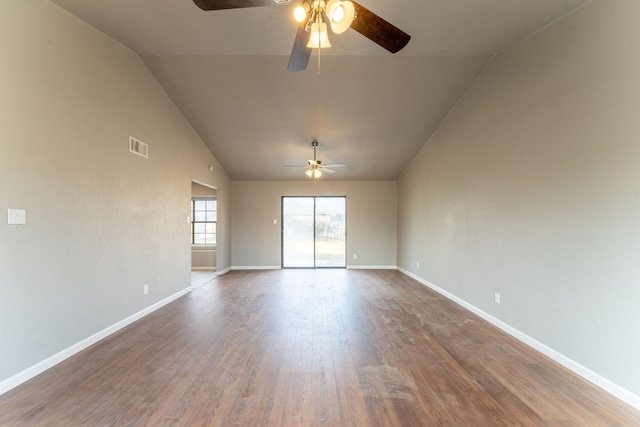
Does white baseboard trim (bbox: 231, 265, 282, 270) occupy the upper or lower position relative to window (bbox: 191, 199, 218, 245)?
lower

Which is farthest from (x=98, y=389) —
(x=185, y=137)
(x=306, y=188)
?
(x=306, y=188)

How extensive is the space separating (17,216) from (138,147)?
172 centimetres

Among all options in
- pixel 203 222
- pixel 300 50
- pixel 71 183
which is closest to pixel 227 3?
pixel 300 50

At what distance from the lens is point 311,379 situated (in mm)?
2320

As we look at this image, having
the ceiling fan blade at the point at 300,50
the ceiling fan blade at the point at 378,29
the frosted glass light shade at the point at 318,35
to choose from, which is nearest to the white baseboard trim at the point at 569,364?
the ceiling fan blade at the point at 378,29

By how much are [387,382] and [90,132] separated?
12.1 ft

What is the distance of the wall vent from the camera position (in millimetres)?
3600

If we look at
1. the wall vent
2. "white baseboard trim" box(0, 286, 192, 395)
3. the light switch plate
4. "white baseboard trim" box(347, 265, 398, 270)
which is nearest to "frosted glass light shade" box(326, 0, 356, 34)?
the light switch plate

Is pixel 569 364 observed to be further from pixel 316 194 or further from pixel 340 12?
pixel 316 194

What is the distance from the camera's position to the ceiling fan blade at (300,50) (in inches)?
82.0

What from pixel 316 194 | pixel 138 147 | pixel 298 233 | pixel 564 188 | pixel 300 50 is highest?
pixel 300 50

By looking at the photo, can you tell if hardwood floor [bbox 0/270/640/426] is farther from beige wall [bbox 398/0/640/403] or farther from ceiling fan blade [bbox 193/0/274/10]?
ceiling fan blade [bbox 193/0/274/10]

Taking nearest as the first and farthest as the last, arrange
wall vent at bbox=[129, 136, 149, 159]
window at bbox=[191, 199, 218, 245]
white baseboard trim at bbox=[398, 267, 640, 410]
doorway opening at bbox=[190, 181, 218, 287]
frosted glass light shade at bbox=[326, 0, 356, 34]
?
frosted glass light shade at bbox=[326, 0, 356, 34]
white baseboard trim at bbox=[398, 267, 640, 410]
wall vent at bbox=[129, 136, 149, 159]
doorway opening at bbox=[190, 181, 218, 287]
window at bbox=[191, 199, 218, 245]

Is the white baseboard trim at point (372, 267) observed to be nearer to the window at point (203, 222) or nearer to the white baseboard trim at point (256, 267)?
the white baseboard trim at point (256, 267)
